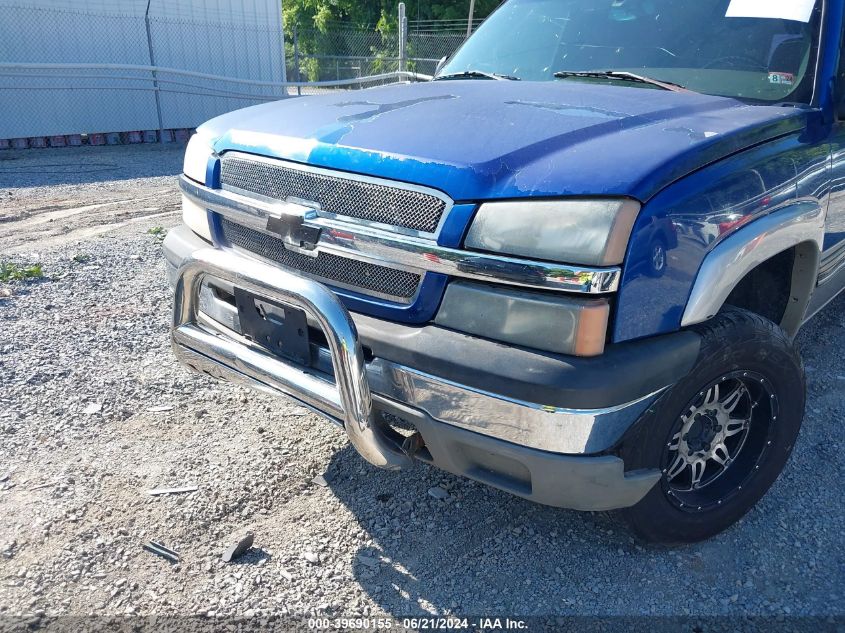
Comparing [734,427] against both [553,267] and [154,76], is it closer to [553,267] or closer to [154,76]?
[553,267]

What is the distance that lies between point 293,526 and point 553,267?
1.46m

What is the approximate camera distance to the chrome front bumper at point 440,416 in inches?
80.9

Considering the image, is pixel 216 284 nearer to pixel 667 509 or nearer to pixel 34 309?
pixel 667 509

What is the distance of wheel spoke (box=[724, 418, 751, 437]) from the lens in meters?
2.66

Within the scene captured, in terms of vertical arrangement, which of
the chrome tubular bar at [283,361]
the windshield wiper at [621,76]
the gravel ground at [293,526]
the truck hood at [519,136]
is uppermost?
the windshield wiper at [621,76]

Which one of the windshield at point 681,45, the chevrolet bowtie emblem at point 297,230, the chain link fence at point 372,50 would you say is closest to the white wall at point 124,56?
the chain link fence at point 372,50

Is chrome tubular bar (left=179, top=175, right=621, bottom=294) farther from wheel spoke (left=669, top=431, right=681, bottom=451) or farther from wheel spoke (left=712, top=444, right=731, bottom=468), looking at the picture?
wheel spoke (left=712, top=444, right=731, bottom=468)

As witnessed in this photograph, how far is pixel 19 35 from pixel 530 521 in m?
12.6

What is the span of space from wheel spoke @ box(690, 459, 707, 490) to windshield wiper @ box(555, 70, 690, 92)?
1.52 metres

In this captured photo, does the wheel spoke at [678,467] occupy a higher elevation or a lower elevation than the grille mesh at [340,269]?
lower

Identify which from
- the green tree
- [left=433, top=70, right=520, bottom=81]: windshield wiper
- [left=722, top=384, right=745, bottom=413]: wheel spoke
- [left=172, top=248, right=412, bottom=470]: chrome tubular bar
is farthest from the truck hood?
the green tree

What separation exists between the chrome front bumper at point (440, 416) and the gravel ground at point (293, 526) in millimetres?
471

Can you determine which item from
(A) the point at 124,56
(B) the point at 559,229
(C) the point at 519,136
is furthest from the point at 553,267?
(A) the point at 124,56

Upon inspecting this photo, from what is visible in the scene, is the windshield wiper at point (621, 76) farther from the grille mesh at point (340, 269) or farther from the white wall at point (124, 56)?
the white wall at point (124, 56)
